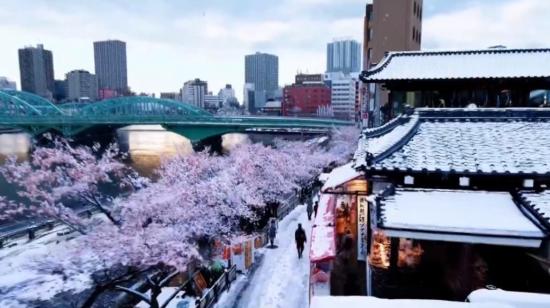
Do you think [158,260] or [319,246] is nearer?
[319,246]

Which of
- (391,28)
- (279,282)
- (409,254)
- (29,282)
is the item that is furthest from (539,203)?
(391,28)

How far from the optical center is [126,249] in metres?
13.5

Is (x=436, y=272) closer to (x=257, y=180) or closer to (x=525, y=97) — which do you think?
(x=525, y=97)

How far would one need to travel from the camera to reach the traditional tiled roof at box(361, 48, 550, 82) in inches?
573

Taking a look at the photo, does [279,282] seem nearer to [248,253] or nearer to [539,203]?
[248,253]

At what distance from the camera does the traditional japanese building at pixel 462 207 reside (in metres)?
6.39

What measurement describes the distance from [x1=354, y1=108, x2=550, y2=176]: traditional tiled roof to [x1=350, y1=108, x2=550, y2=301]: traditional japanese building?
2cm

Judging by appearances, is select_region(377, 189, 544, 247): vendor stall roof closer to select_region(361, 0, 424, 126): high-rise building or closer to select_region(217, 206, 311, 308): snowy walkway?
select_region(217, 206, 311, 308): snowy walkway

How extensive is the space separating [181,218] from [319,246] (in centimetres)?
681

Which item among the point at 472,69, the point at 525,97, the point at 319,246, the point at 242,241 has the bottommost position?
the point at 242,241

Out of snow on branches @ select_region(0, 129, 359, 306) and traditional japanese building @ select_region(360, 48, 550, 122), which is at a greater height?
traditional japanese building @ select_region(360, 48, 550, 122)

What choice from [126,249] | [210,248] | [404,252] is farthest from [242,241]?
[404,252]

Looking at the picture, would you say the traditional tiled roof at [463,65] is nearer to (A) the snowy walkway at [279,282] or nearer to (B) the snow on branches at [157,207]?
(A) the snowy walkway at [279,282]

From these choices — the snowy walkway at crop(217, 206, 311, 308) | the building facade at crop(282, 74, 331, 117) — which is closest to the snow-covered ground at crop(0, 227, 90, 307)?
the snowy walkway at crop(217, 206, 311, 308)
